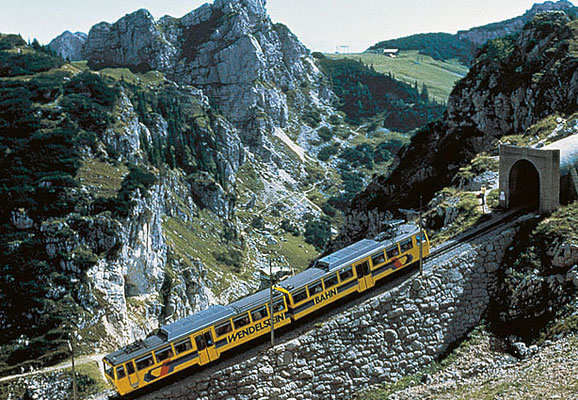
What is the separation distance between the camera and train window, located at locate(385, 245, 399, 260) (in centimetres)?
3303

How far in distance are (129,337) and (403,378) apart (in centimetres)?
6940

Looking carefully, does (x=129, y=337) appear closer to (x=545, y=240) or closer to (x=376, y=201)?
(x=376, y=201)

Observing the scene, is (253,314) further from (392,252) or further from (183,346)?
(392,252)

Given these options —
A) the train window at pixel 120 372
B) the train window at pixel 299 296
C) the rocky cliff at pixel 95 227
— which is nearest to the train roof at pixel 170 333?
the train window at pixel 120 372

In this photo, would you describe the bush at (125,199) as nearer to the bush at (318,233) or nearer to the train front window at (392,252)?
the train front window at (392,252)

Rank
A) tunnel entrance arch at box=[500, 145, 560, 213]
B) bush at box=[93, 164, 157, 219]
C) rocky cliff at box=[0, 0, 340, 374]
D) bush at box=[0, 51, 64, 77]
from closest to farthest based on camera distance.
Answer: tunnel entrance arch at box=[500, 145, 560, 213] → rocky cliff at box=[0, 0, 340, 374] → bush at box=[93, 164, 157, 219] → bush at box=[0, 51, 64, 77]

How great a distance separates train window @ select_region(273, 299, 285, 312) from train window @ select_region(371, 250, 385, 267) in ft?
21.1

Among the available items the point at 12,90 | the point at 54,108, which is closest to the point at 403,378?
the point at 54,108

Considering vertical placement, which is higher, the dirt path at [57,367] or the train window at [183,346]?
the train window at [183,346]

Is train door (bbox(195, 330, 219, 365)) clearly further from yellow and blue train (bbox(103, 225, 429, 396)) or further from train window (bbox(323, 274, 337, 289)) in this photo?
train window (bbox(323, 274, 337, 289))

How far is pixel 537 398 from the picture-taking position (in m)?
23.3

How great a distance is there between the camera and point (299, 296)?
30.7m

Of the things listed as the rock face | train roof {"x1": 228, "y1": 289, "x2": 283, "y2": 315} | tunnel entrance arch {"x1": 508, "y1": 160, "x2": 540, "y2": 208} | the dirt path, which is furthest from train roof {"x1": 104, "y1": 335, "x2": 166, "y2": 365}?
the rock face

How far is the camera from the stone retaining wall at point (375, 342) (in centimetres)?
2823
